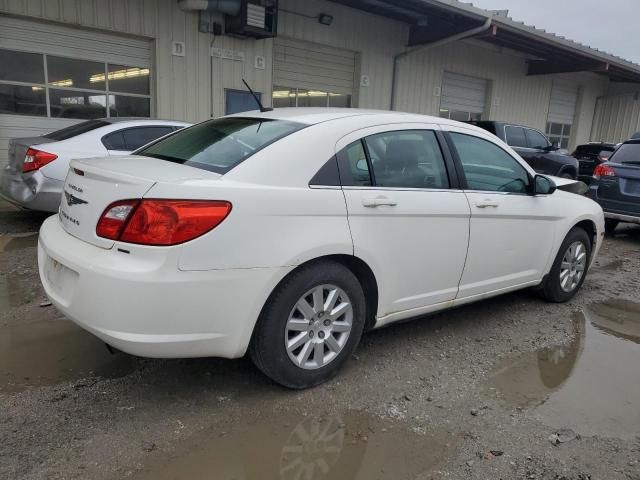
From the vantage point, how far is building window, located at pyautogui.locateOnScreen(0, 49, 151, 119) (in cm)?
868

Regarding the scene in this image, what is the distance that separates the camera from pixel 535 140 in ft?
39.8

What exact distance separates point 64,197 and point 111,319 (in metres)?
1.01

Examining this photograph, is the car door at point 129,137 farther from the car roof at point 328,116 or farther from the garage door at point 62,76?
the car roof at point 328,116

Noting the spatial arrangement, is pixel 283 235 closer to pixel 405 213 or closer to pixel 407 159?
pixel 405 213

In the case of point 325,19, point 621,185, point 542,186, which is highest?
point 325,19

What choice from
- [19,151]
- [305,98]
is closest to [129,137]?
[19,151]

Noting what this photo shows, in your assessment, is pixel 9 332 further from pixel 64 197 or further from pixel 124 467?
pixel 124 467

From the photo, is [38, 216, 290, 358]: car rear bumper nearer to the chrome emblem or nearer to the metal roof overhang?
the chrome emblem

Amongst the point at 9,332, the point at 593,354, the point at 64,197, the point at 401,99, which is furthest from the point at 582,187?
the point at 401,99

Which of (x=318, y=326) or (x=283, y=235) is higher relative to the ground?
(x=283, y=235)

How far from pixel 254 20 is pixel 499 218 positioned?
25.8ft

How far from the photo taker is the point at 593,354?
12.6 ft

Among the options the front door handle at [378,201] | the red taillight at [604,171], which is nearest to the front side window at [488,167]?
the front door handle at [378,201]

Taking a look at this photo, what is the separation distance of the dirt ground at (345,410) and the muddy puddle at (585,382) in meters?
0.01
